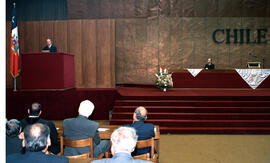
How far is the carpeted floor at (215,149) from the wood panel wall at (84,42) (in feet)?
18.0

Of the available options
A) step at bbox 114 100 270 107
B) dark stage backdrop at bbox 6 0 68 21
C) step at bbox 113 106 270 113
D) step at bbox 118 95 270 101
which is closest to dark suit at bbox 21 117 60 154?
step at bbox 113 106 270 113

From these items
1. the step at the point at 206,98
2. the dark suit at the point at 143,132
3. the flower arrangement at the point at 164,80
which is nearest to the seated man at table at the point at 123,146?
the dark suit at the point at 143,132

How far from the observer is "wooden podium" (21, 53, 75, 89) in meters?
7.02

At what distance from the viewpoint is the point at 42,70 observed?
7.03 m

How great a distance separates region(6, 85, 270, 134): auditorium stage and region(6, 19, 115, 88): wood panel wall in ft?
9.71

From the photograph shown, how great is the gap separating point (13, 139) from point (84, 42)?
27.7 feet

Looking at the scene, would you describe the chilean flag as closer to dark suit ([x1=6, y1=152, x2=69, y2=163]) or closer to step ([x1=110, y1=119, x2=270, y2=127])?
step ([x1=110, y1=119, x2=270, y2=127])

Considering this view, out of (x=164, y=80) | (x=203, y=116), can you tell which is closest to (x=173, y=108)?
(x=203, y=116)

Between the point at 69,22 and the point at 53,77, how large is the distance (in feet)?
13.6

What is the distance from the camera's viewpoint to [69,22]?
10.5m

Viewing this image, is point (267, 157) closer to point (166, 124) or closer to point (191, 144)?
point (191, 144)

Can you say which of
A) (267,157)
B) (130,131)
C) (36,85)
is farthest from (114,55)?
(130,131)

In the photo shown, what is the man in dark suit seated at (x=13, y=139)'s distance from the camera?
2.34m

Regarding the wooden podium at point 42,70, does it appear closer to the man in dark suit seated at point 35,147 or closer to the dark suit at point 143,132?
the dark suit at point 143,132
